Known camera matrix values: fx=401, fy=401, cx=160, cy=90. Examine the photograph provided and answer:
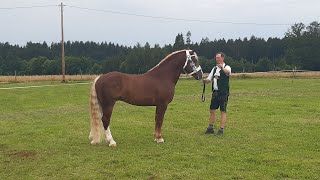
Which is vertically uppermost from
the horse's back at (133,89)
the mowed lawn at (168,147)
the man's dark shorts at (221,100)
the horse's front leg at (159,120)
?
the horse's back at (133,89)

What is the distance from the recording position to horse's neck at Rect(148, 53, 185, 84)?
9492 mm

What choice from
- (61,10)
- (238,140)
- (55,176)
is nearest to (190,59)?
(238,140)

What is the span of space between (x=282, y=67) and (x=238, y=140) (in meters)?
76.2

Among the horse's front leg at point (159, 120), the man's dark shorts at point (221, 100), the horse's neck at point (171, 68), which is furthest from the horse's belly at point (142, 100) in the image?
the man's dark shorts at point (221, 100)

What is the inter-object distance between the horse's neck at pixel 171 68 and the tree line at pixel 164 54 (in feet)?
185

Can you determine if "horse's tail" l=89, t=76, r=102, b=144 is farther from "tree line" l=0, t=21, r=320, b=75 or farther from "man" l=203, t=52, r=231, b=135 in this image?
"tree line" l=0, t=21, r=320, b=75

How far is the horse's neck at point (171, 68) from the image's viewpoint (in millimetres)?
9492

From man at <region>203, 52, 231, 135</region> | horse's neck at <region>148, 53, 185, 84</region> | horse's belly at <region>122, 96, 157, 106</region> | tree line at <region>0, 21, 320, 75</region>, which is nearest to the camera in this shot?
horse's belly at <region>122, 96, 157, 106</region>

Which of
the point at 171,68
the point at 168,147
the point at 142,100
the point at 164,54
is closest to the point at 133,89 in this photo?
the point at 142,100

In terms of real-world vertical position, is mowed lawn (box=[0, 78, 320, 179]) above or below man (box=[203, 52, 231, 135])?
below

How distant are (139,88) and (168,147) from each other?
1.50 meters

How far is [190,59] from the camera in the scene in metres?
9.62

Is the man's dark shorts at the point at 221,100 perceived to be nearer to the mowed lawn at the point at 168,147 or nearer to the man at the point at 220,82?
the man at the point at 220,82

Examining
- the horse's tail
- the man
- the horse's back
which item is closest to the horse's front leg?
the horse's back
